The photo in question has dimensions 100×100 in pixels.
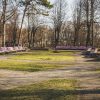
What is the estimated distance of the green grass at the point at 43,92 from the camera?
11416 mm

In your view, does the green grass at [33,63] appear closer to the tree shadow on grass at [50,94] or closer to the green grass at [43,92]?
the green grass at [43,92]

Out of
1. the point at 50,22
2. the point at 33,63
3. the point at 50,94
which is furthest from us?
the point at 50,22

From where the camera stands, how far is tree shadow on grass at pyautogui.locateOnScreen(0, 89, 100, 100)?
11396 mm

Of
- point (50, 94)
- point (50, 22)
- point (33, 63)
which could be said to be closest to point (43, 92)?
point (50, 94)

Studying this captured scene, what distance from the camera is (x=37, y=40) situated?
120875 millimetres

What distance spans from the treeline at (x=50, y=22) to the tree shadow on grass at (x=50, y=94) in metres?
45.3

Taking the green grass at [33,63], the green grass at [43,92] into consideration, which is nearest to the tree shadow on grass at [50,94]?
the green grass at [43,92]

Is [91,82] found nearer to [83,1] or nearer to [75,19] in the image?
[83,1]

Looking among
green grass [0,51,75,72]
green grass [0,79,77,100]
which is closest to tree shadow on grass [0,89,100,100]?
green grass [0,79,77,100]

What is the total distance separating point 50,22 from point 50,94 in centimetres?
8602

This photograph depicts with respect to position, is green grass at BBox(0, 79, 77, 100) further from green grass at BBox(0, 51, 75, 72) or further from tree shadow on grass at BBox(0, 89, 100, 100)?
green grass at BBox(0, 51, 75, 72)

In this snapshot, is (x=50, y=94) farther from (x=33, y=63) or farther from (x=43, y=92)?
(x=33, y=63)

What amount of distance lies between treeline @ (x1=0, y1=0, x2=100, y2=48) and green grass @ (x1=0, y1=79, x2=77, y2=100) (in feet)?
144

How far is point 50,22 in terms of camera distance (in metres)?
97.6
